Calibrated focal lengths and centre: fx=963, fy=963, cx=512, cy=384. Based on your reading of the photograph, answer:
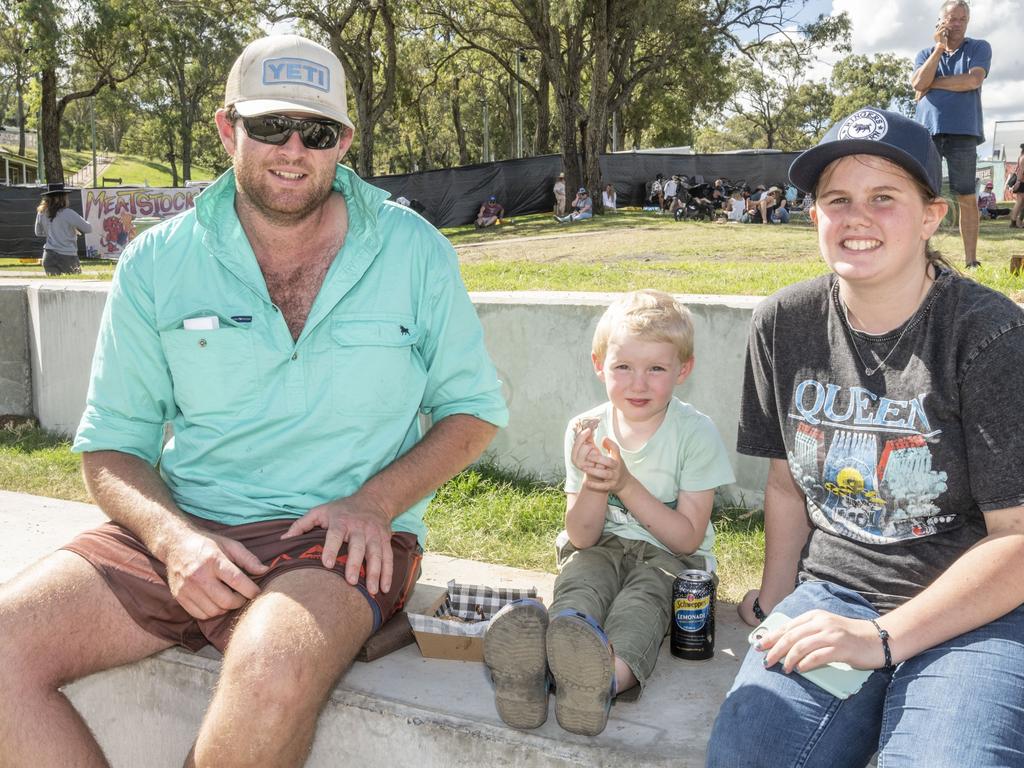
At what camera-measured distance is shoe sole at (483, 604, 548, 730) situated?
87.2 inches

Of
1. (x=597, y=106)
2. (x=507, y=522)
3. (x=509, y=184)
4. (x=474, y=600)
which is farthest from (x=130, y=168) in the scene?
(x=474, y=600)

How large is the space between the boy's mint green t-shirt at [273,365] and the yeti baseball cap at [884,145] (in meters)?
1.11

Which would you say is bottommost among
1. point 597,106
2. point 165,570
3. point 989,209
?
point 165,570

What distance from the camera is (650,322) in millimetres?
2904

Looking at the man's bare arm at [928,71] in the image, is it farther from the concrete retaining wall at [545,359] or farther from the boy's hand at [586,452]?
the boy's hand at [586,452]

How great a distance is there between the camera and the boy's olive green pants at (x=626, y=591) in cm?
257

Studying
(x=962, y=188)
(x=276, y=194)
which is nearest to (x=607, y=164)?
(x=962, y=188)

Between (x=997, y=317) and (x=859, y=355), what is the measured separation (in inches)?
12.4

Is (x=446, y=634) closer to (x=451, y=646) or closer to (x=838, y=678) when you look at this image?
(x=451, y=646)

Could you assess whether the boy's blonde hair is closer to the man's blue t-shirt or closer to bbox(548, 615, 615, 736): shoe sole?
bbox(548, 615, 615, 736): shoe sole

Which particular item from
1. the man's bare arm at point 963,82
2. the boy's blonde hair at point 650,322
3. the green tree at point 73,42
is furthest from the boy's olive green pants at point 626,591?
Answer: the green tree at point 73,42

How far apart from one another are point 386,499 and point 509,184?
941 inches

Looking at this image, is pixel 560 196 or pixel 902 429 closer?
pixel 902 429

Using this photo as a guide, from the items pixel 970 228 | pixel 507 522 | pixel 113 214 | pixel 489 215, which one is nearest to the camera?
pixel 507 522
